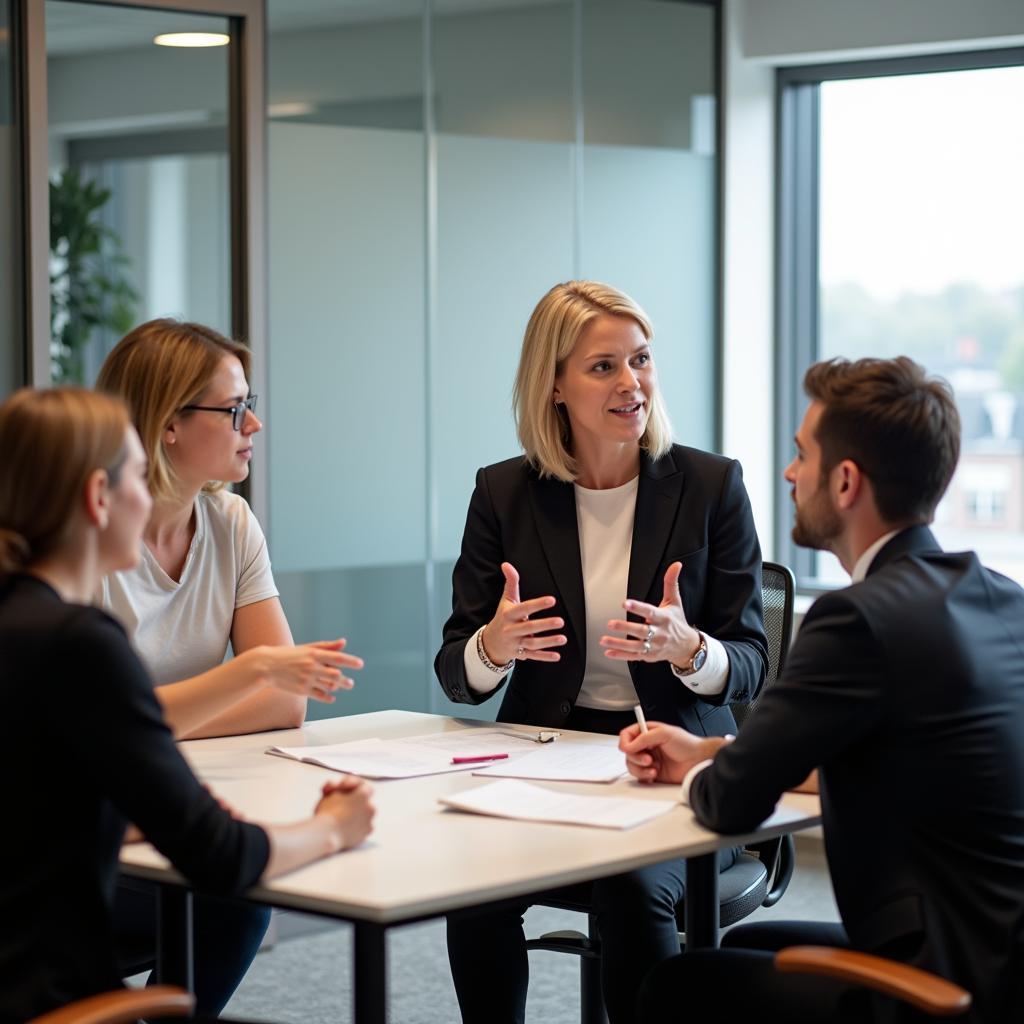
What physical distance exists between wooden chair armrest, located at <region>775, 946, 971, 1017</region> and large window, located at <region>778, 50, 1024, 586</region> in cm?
338

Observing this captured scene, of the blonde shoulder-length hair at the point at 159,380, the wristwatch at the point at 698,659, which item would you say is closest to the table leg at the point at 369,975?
the wristwatch at the point at 698,659

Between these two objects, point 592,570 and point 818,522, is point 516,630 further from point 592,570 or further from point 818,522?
point 818,522

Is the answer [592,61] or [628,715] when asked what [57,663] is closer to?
[628,715]

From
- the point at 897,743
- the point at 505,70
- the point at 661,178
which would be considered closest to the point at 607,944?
the point at 897,743

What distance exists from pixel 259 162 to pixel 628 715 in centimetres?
198

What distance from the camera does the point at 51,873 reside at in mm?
1663

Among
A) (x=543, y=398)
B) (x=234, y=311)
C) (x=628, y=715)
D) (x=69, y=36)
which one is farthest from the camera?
(x=234, y=311)

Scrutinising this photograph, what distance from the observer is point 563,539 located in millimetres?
2896

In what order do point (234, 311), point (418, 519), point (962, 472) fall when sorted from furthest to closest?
1. point (962, 472)
2. point (418, 519)
3. point (234, 311)

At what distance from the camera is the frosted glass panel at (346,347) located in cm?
412

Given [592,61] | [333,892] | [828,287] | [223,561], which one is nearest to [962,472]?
[828,287]

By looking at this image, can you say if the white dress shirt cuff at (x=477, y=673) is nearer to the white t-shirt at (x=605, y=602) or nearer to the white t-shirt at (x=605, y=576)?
the white t-shirt at (x=605, y=602)

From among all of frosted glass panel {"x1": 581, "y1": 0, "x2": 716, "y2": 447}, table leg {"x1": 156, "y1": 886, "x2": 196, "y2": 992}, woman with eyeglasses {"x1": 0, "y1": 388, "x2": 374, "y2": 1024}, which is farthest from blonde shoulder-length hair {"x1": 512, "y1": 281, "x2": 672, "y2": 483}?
frosted glass panel {"x1": 581, "y1": 0, "x2": 716, "y2": 447}

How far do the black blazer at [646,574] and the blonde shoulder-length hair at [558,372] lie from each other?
43mm
